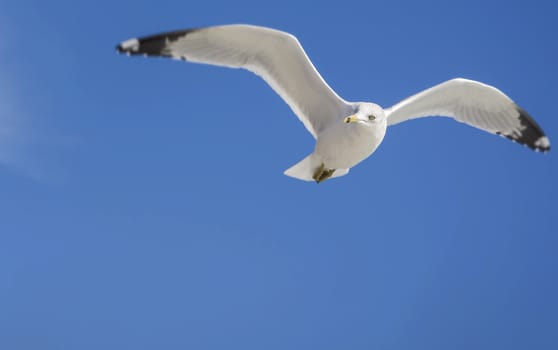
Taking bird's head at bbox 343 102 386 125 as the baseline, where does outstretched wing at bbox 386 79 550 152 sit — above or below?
above

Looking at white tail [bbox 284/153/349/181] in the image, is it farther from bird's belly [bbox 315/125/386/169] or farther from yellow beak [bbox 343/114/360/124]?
yellow beak [bbox 343/114/360/124]

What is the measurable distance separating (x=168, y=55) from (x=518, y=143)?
3779 millimetres

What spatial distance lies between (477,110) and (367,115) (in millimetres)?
1947

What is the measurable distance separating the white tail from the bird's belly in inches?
5.7

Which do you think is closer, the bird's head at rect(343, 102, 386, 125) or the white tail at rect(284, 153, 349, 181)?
the bird's head at rect(343, 102, 386, 125)

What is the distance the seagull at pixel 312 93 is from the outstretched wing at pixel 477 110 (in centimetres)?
1

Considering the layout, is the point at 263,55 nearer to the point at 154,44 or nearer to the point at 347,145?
the point at 154,44

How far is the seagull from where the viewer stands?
5887mm

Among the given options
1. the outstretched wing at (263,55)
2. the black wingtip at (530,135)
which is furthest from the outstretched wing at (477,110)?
the outstretched wing at (263,55)

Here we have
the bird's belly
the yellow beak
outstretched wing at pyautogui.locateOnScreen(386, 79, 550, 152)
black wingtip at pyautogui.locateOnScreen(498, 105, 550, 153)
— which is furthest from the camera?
black wingtip at pyautogui.locateOnScreen(498, 105, 550, 153)

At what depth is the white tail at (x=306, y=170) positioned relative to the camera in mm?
6418

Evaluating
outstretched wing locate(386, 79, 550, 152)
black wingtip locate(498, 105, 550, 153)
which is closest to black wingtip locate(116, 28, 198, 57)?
outstretched wing locate(386, 79, 550, 152)

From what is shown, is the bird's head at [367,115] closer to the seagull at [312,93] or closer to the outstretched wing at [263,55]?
the seagull at [312,93]

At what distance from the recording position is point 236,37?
5988 mm
